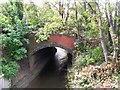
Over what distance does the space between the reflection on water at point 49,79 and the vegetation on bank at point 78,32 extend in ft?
6.31

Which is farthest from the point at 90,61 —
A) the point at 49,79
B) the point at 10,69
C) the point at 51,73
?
the point at 51,73

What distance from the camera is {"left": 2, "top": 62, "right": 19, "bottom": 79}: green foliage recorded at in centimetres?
989

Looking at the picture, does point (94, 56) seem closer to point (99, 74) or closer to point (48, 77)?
point (99, 74)

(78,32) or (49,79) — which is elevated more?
(78,32)

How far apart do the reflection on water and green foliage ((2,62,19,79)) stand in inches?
70.7

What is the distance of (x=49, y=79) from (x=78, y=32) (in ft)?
13.0

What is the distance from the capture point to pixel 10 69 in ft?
33.3

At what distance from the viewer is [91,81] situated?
7578 millimetres

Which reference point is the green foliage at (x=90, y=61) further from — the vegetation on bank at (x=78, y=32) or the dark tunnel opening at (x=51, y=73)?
the dark tunnel opening at (x=51, y=73)

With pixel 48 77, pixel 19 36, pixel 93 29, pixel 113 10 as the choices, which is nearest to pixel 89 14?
pixel 93 29

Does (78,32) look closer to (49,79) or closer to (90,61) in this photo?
(90,61)

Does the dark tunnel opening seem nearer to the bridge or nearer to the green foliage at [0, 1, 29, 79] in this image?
the bridge

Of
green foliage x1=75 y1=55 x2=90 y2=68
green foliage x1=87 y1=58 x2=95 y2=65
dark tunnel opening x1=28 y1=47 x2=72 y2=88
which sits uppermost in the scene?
green foliage x1=87 y1=58 x2=95 y2=65

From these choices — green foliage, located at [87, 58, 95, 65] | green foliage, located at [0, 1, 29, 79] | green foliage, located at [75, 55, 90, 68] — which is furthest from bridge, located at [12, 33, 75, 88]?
green foliage, located at [87, 58, 95, 65]
